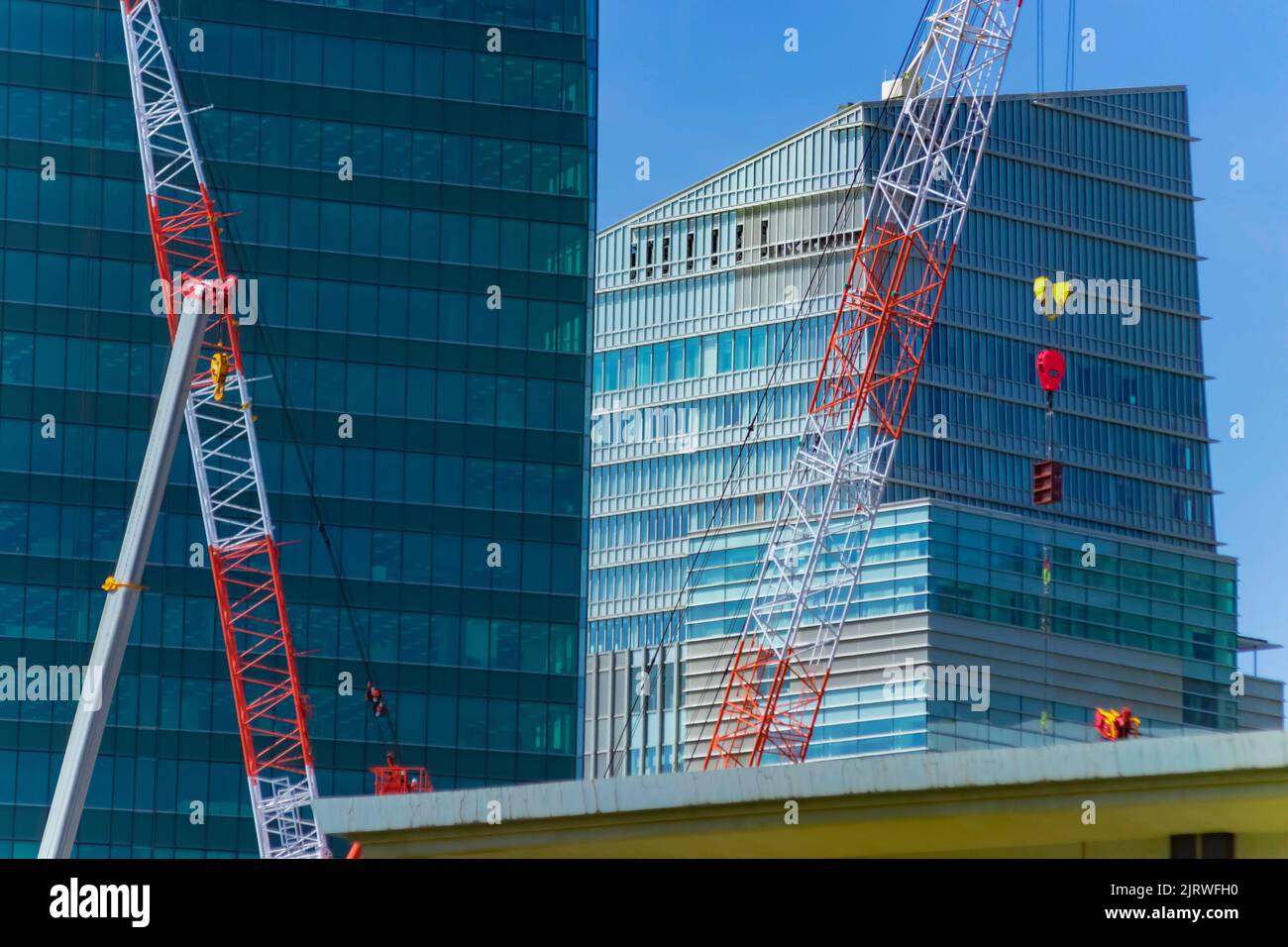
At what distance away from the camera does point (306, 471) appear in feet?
441

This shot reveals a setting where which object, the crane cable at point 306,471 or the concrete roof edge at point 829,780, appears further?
the crane cable at point 306,471

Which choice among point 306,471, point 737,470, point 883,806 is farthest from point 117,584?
point 737,470

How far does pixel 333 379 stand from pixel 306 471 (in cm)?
537

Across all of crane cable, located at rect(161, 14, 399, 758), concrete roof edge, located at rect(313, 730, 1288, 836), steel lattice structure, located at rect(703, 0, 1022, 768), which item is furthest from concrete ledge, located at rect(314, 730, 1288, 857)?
crane cable, located at rect(161, 14, 399, 758)

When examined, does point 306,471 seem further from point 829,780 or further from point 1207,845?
point 1207,845

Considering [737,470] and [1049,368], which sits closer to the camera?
[1049,368]

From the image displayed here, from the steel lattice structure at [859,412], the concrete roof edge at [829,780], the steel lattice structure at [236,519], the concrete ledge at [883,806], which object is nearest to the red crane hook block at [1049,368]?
the steel lattice structure at [859,412]

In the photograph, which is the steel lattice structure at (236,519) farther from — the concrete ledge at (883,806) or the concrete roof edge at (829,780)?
the concrete ledge at (883,806)

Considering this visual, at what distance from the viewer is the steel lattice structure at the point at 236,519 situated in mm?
121062

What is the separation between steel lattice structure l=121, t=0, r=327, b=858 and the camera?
397ft

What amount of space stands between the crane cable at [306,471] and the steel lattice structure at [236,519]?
1.47 m
